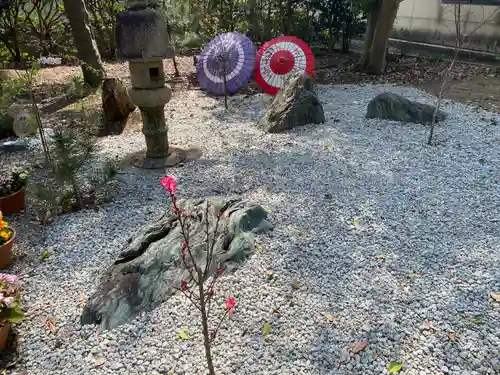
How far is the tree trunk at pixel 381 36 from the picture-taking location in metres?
8.34

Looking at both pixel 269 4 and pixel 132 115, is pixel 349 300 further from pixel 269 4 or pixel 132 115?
pixel 269 4

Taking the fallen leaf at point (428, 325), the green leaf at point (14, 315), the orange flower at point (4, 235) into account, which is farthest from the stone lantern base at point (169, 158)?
the fallen leaf at point (428, 325)

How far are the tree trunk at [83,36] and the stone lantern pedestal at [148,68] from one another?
2.85m

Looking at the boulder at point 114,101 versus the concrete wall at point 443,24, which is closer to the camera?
the boulder at point 114,101

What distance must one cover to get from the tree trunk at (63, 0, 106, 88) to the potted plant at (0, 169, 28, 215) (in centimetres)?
342

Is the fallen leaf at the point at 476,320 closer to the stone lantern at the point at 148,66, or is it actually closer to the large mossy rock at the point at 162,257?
the large mossy rock at the point at 162,257

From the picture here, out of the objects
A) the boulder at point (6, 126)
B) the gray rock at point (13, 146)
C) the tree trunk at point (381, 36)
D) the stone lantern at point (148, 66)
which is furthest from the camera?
the tree trunk at point (381, 36)

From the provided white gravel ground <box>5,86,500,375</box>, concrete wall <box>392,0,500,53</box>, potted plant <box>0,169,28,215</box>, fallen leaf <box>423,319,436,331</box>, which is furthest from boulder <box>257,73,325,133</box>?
concrete wall <box>392,0,500,53</box>

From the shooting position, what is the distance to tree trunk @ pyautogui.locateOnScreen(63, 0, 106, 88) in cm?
705

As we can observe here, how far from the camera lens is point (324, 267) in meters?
3.02

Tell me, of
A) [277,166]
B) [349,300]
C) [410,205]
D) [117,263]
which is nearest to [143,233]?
[117,263]

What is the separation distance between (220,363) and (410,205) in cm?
231

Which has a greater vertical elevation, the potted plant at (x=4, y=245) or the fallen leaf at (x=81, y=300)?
the potted plant at (x=4, y=245)

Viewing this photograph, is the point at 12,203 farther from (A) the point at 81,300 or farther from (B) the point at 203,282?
(B) the point at 203,282
